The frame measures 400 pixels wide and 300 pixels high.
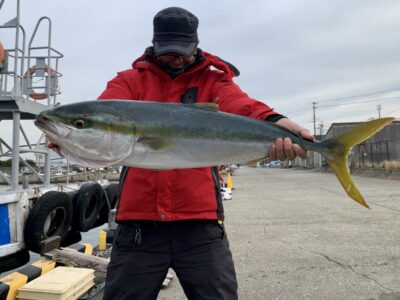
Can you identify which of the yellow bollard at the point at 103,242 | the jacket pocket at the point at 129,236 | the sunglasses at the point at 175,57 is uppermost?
the sunglasses at the point at 175,57

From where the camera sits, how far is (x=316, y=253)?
714 centimetres

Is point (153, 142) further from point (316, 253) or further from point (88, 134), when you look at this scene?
point (316, 253)

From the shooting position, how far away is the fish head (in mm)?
2402

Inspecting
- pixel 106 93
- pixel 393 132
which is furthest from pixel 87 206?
pixel 393 132

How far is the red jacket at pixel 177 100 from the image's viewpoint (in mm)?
2953

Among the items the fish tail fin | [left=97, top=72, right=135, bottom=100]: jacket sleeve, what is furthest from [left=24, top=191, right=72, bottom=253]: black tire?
the fish tail fin

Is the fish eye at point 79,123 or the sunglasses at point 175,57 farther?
the sunglasses at point 175,57

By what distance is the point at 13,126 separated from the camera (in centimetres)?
928

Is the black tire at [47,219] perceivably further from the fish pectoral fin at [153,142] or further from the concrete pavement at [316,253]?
the fish pectoral fin at [153,142]

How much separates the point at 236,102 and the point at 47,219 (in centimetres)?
612

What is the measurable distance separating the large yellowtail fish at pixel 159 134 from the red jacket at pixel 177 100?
325mm

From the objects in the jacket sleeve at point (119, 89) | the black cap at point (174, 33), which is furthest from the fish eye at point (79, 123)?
the black cap at point (174, 33)

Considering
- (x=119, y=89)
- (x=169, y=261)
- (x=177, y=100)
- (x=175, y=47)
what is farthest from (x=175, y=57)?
(x=169, y=261)

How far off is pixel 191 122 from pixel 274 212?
10484 millimetres
